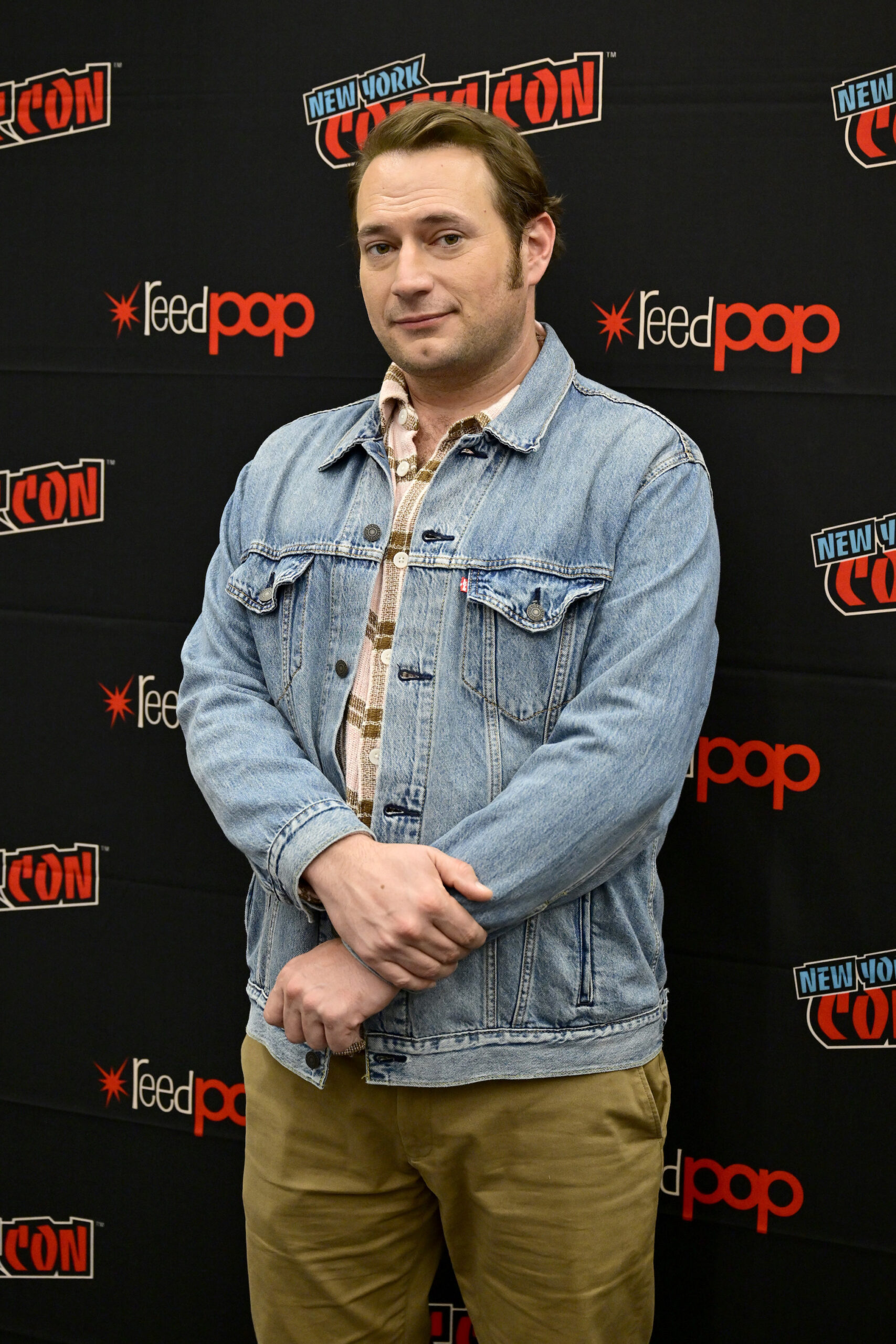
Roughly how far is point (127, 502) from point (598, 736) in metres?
1.09

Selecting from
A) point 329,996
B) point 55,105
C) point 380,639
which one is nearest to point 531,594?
point 380,639

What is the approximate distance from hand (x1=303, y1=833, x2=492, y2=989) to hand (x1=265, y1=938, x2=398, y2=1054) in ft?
0.14

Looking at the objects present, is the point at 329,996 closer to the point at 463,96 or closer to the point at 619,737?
the point at 619,737

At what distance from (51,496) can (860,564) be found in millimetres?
1335

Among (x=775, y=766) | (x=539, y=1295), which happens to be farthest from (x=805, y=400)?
(x=539, y=1295)

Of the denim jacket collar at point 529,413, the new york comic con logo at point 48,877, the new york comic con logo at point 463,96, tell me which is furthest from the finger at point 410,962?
the new york comic con logo at point 463,96

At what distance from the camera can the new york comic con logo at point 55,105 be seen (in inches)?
76.5

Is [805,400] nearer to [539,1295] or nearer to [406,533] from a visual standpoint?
[406,533]

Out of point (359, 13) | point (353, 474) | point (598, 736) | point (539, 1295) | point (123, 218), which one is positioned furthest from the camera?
point (123, 218)

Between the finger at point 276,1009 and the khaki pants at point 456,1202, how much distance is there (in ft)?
0.36

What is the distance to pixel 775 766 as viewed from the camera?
177cm

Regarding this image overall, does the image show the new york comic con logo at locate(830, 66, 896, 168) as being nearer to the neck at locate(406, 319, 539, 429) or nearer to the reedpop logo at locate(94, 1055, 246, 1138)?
the neck at locate(406, 319, 539, 429)

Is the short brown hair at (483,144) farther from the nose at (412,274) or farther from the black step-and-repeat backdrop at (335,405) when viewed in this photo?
the black step-and-repeat backdrop at (335,405)

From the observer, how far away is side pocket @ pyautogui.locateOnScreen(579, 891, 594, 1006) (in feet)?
4.58
